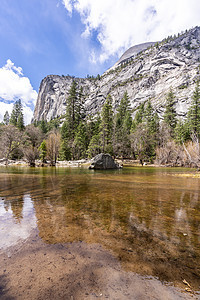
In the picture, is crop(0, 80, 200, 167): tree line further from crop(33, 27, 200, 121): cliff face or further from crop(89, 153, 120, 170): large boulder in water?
crop(33, 27, 200, 121): cliff face

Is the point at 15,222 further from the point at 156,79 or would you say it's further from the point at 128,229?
the point at 156,79

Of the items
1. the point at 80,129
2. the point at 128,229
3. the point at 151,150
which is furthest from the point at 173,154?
the point at 128,229

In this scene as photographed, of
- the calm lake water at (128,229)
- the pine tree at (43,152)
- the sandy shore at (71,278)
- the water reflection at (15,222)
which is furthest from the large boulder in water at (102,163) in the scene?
the sandy shore at (71,278)

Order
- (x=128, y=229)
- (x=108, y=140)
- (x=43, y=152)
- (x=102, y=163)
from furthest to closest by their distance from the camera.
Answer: (x=108, y=140) → (x=43, y=152) → (x=102, y=163) → (x=128, y=229)

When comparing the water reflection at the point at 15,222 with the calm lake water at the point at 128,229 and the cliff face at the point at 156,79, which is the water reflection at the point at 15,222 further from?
the cliff face at the point at 156,79

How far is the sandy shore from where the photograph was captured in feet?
3.51

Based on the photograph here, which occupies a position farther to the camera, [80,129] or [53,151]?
[80,129]

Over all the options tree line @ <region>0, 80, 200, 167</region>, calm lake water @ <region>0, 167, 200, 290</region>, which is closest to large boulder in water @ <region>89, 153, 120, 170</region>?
tree line @ <region>0, 80, 200, 167</region>

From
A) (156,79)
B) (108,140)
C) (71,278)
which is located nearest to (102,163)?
(108,140)

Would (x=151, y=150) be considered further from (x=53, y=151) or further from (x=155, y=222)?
(x=155, y=222)

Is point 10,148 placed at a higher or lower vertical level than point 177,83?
lower

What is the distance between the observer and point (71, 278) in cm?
123

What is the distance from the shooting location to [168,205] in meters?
3.54

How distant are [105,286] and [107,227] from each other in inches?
45.7
